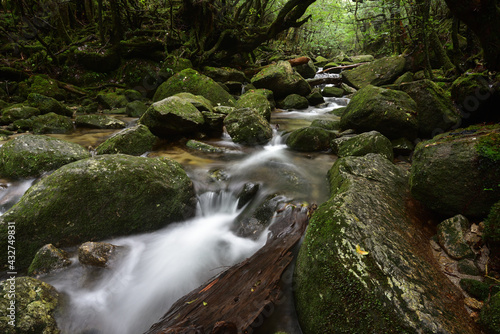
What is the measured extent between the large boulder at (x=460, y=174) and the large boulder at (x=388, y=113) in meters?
2.74

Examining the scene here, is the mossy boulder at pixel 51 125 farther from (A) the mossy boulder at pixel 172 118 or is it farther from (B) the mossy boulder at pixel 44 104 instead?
(A) the mossy boulder at pixel 172 118

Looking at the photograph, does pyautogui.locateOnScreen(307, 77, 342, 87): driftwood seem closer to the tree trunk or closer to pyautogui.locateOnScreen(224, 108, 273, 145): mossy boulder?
pyautogui.locateOnScreen(224, 108, 273, 145): mossy boulder

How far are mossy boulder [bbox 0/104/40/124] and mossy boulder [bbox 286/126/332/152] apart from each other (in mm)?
8217

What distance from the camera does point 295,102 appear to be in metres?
11.0

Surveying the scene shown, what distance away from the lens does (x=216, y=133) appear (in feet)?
23.8

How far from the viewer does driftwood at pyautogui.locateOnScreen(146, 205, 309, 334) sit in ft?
6.57

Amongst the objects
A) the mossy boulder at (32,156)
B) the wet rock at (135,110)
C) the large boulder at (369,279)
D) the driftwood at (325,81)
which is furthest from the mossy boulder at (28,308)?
the driftwood at (325,81)

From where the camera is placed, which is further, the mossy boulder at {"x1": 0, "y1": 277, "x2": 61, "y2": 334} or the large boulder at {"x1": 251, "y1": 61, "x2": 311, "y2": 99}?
the large boulder at {"x1": 251, "y1": 61, "x2": 311, "y2": 99}

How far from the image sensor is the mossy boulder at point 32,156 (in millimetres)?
4250

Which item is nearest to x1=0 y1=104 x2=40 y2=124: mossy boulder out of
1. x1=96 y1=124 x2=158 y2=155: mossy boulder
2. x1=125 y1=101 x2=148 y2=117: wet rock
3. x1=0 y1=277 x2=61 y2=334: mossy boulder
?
x1=125 y1=101 x2=148 y2=117: wet rock

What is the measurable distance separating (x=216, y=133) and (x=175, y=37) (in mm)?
8670

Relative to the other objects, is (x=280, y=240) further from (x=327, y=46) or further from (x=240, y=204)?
(x=327, y=46)

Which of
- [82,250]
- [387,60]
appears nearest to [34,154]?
[82,250]

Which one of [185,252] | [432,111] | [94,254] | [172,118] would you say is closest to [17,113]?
[172,118]
